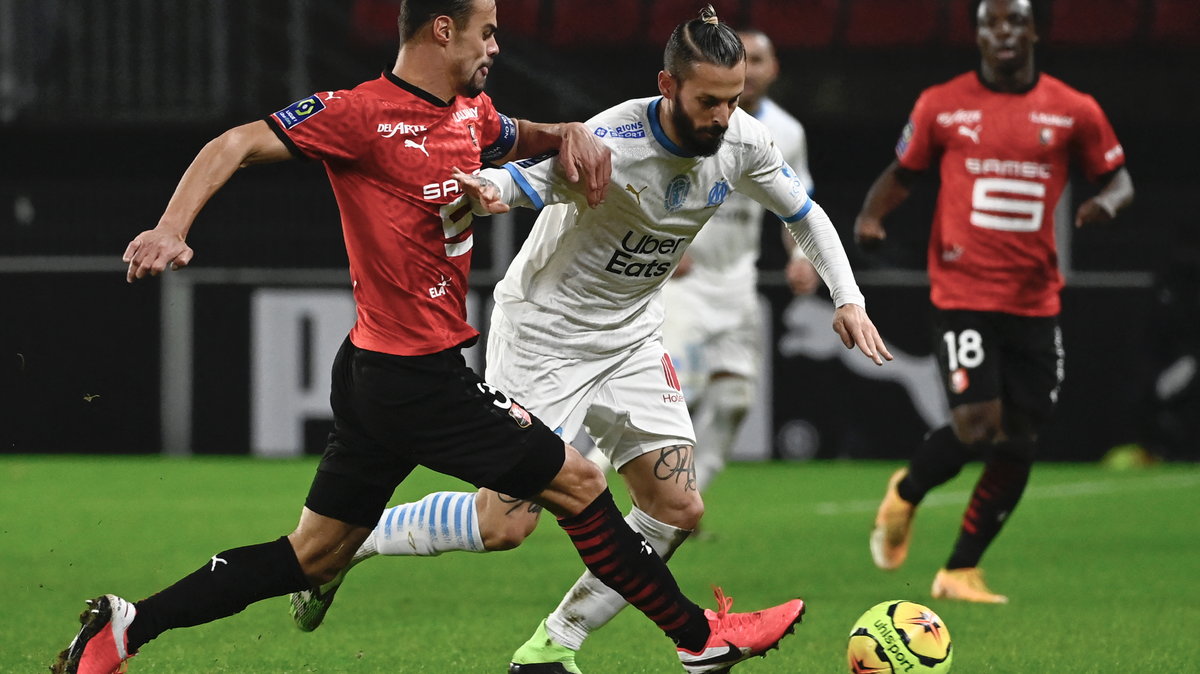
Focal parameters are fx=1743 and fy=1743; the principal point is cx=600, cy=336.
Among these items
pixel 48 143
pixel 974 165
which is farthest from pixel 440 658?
pixel 48 143

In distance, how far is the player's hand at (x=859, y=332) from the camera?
15.3 feet

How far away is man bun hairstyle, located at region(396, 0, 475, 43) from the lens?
4.43 metres

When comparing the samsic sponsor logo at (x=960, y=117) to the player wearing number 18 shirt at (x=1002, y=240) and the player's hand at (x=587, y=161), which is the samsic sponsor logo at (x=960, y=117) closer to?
the player wearing number 18 shirt at (x=1002, y=240)

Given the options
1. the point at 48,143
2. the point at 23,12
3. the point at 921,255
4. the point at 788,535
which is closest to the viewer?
the point at 788,535

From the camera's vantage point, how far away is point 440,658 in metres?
5.44

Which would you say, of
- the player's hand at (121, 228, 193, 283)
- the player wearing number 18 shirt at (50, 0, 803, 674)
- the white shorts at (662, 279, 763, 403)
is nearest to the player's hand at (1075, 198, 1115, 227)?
the white shorts at (662, 279, 763, 403)

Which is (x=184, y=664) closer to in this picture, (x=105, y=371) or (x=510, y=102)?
(x=105, y=371)

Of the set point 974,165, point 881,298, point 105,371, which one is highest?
point 974,165

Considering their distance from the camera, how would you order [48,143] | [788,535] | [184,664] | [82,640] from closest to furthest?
[82,640], [184,664], [788,535], [48,143]

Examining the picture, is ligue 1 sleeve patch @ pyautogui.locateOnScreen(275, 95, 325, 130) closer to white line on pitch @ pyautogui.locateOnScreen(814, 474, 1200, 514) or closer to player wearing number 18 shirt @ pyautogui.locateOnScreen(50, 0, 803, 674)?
player wearing number 18 shirt @ pyautogui.locateOnScreen(50, 0, 803, 674)

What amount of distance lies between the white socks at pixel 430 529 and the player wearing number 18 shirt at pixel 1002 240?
2510mm

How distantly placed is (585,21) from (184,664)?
530 inches

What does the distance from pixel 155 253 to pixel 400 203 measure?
702mm

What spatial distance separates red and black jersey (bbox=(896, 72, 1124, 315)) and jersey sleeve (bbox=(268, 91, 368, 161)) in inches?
138
